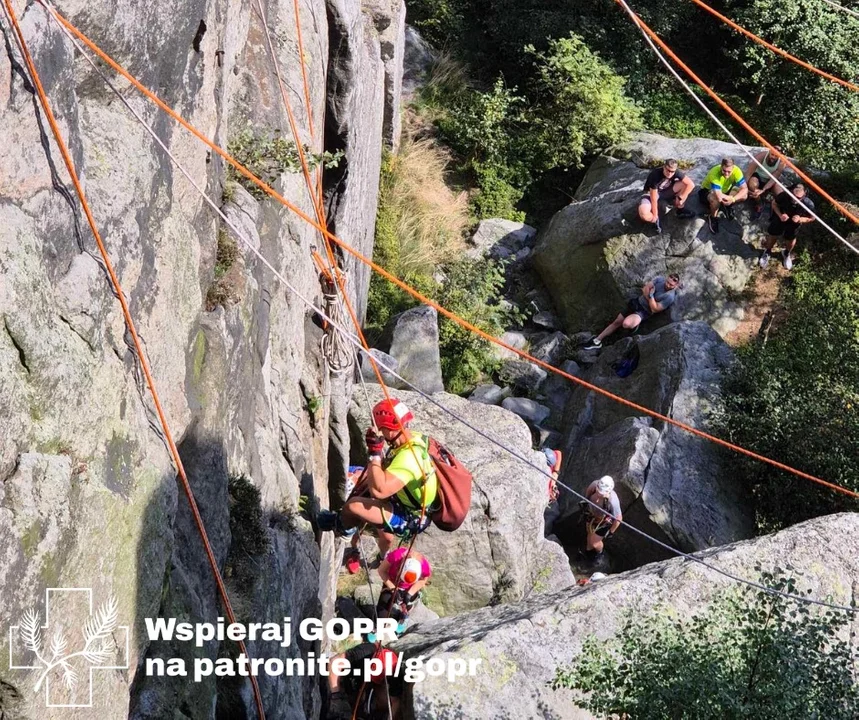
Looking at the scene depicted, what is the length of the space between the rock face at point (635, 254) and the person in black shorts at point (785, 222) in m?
0.24

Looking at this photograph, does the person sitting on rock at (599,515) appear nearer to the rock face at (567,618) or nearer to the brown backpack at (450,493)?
the rock face at (567,618)

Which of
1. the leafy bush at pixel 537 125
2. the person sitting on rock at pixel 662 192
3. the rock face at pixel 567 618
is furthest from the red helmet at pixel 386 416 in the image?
the leafy bush at pixel 537 125

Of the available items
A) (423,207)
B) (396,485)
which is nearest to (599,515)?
(396,485)

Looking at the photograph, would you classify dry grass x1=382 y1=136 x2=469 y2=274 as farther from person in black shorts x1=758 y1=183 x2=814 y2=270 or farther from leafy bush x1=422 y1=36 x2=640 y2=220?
person in black shorts x1=758 y1=183 x2=814 y2=270

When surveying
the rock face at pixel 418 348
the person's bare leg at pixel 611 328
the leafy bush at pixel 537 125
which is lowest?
the rock face at pixel 418 348

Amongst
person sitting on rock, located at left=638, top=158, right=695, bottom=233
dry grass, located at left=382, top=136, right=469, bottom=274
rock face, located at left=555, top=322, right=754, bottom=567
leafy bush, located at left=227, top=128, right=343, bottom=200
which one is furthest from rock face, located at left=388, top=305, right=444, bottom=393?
leafy bush, located at left=227, top=128, right=343, bottom=200

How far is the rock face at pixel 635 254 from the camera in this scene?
13883 millimetres

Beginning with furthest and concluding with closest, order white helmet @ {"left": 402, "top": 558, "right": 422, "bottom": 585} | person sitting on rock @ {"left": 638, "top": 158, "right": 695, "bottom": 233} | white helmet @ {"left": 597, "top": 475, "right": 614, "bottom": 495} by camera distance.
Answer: person sitting on rock @ {"left": 638, "top": 158, "right": 695, "bottom": 233}
white helmet @ {"left": 597, "top": 475, "right": 614, "bottom": 495}
white helmet @ {"left": 402, "top": 558, "right": 422, "bottom": 585}

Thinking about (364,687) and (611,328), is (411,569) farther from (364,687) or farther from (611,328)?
(611,328)

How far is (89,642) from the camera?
378 centimetres

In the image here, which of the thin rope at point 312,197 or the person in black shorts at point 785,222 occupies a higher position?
the person in black shorts at point 785,222

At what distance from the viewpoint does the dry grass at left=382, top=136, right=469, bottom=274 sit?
46.5ft

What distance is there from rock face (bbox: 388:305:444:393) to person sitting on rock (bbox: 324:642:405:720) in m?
4.69

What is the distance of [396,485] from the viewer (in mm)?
6352
